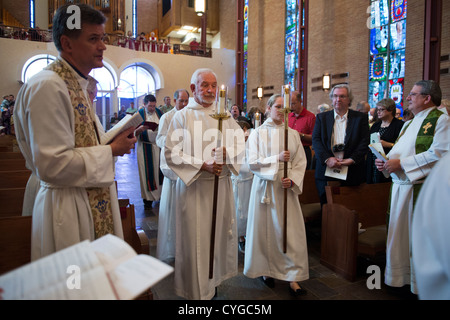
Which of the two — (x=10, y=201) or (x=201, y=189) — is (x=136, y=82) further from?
(x=201, y=189)

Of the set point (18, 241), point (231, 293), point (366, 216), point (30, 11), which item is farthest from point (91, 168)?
point (30, 11)

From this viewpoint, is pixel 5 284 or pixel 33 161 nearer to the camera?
pixel 5 284

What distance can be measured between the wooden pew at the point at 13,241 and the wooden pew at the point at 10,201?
0.82m

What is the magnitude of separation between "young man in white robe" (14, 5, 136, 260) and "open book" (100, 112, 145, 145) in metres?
0.03

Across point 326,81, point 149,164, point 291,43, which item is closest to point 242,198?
point 149,164

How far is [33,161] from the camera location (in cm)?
147

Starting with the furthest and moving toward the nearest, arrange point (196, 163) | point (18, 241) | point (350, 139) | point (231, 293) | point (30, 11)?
point (30, 11) → point (350, 139) → point (231, 293) → point (196, 163) → point (18, 241)

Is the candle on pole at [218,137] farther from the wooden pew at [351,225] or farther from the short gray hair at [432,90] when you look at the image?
the short gray hair at [432,90]

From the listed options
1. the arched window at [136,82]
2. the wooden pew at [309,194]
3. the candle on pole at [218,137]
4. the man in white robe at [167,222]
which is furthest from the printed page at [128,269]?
the arched window at [136,82]

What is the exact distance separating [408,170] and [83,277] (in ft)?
9.28

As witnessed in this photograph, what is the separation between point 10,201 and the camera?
250 centimetres

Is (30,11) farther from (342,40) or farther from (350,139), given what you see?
(350,139)

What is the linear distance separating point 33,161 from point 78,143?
0.25m

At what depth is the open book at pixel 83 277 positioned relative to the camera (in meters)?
0.76
